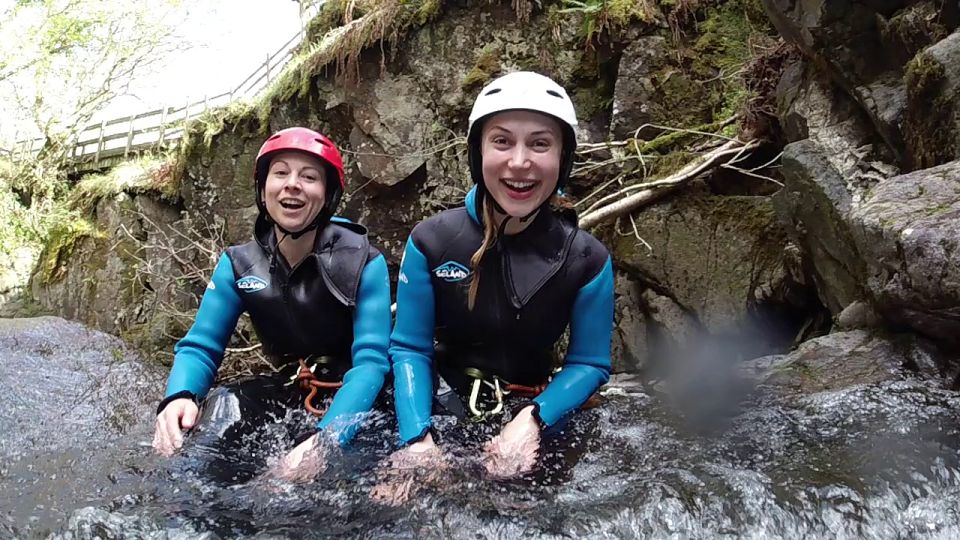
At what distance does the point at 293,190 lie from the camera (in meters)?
2.87

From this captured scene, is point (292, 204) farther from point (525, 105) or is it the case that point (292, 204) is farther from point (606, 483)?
point (606, 483)

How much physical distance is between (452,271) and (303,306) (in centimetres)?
76

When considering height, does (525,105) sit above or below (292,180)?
below

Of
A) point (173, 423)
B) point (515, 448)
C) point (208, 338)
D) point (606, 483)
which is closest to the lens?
point (606, 483)

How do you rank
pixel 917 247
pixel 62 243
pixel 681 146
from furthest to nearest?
pixel 62 243 < pixel 681 146 < pixel 917 247

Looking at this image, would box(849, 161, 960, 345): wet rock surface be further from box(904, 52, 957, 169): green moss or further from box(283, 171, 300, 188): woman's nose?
box(283, 171, 300, 188): woman's nose

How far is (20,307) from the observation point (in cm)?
1237

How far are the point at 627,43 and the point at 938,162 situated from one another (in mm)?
3592

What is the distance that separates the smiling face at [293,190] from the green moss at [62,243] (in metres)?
9.73

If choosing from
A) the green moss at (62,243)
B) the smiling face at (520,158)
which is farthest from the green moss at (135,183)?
the smiling face at (520,158)

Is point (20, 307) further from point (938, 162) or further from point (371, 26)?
point (938, 162)

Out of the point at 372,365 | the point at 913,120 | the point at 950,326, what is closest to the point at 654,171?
the point at 913,120

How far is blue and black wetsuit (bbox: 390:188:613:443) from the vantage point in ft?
8.30

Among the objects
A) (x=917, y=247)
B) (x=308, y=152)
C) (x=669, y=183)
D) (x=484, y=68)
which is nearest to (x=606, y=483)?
(x=917, y=247)
